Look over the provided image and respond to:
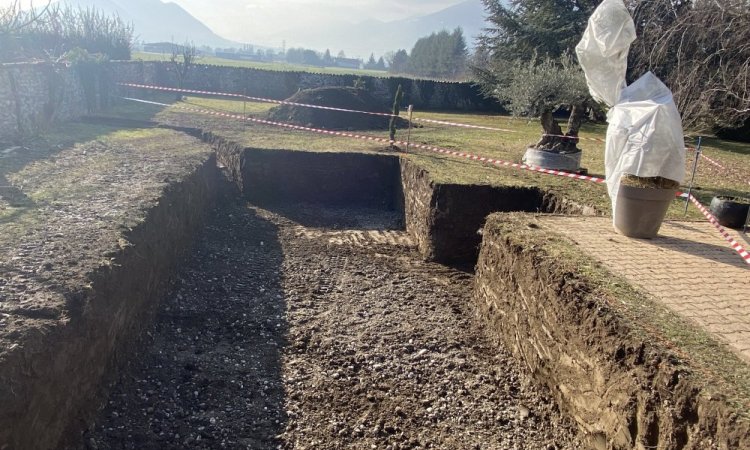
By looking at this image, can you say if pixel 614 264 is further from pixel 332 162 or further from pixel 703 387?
pixel 332 162

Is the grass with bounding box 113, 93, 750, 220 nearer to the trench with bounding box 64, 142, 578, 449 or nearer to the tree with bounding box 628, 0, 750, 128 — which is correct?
the trench with bounding box 64, 142, 578, 449

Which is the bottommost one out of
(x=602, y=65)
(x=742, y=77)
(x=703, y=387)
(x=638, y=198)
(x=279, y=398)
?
(x=279, y=398)

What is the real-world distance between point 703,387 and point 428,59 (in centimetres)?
7124

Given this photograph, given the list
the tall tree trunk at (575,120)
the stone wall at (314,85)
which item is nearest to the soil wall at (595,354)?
the tall tree trunk at (575,120)

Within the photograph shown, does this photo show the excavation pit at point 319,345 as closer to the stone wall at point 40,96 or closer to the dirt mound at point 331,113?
the stone wall at point 40,96

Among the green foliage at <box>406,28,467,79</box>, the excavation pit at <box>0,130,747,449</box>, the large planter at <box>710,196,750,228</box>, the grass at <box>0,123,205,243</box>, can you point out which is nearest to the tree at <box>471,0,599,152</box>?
the large planter at <box>710,196,750,228</box>

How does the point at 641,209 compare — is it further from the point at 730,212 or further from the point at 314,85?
the point at 314,85

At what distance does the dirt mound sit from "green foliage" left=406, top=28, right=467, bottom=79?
3894 cm

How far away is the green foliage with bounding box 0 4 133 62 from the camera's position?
13711 millimetres

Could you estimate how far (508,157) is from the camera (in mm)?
11852

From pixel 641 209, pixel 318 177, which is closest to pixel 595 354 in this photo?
pixel 641 209

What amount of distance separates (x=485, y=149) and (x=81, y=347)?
10418 mm

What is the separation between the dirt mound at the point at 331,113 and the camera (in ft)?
54.1

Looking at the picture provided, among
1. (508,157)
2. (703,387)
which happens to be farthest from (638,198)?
(508,157)
